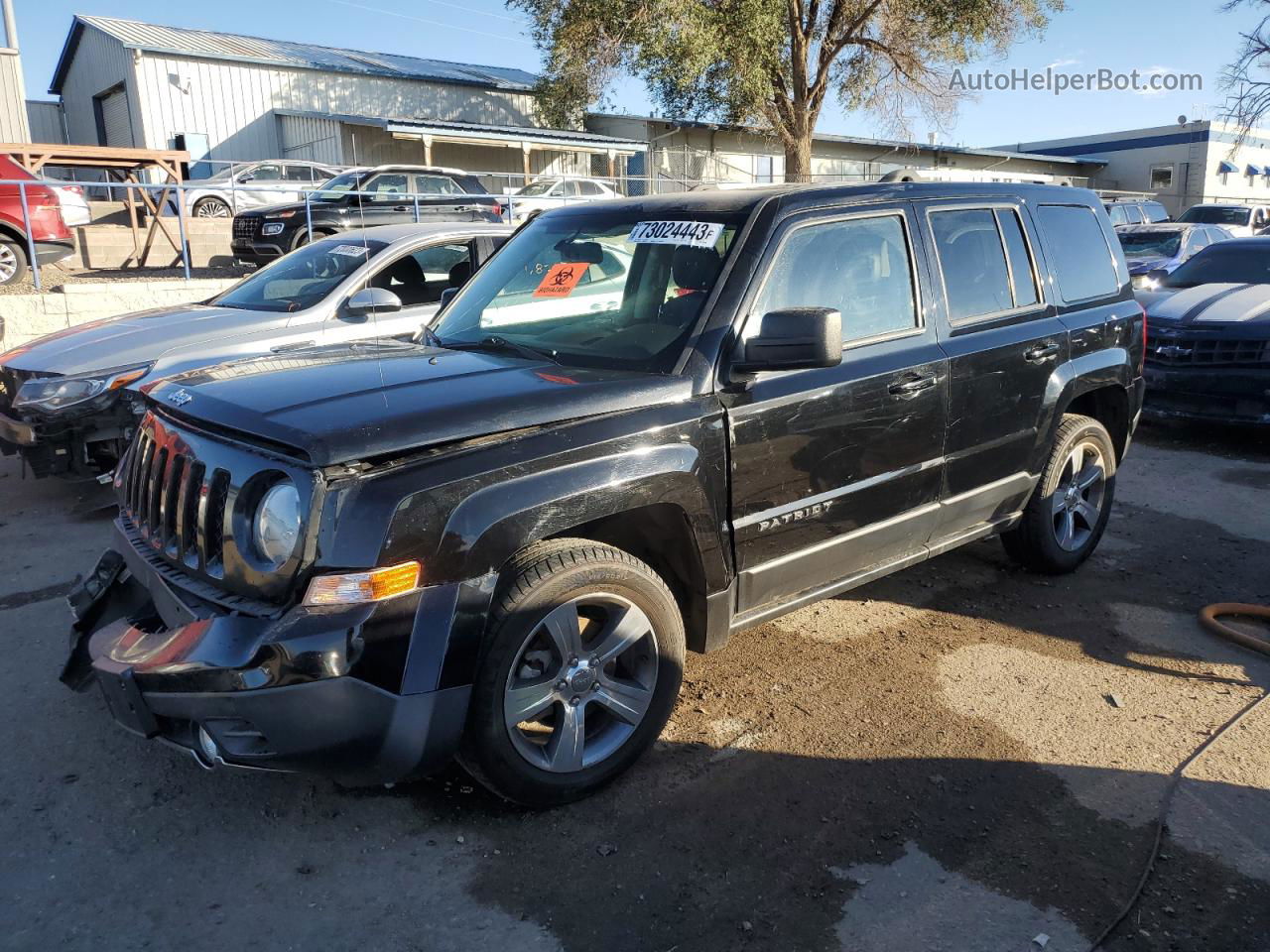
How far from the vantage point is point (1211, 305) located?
8.70 meters

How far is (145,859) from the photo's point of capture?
113 inches

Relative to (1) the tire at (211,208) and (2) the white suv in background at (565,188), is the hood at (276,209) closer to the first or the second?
(2) the white suv in background at (565,188)

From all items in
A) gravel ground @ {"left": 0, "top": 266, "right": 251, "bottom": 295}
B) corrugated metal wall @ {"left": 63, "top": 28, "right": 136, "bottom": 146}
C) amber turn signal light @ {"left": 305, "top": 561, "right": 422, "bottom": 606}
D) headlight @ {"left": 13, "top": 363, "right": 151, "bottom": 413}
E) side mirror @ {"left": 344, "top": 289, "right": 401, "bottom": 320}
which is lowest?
amber turn signal light @ {"left": 305, "top": 561, "right": 422, "bottom": 606}

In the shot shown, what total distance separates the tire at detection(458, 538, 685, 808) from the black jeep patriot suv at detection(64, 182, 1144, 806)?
1 centimetres

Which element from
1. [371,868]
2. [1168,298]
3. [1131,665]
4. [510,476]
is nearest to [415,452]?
[510,476]

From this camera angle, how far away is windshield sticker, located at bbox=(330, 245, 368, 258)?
715cm

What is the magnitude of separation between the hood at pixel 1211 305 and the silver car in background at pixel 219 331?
6027 millimetres

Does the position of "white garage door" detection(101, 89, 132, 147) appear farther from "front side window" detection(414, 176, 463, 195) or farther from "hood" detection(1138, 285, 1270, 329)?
"hood" detection(1138, 285, 1270, 329)

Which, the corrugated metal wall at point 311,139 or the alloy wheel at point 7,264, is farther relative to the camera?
the corrugated metal wall at point 311,139

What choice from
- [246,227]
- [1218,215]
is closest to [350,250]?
[246,227]

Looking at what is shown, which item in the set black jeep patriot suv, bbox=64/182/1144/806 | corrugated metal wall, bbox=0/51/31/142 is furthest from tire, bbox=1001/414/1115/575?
corrugated metal wall, bbox=0/51/31/142

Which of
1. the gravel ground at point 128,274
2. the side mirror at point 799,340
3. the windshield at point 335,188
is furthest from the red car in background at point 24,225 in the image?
the side mirror at point 799,340

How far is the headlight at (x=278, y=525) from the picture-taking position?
8.73 feet

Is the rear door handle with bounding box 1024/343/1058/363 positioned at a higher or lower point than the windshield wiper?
lower
